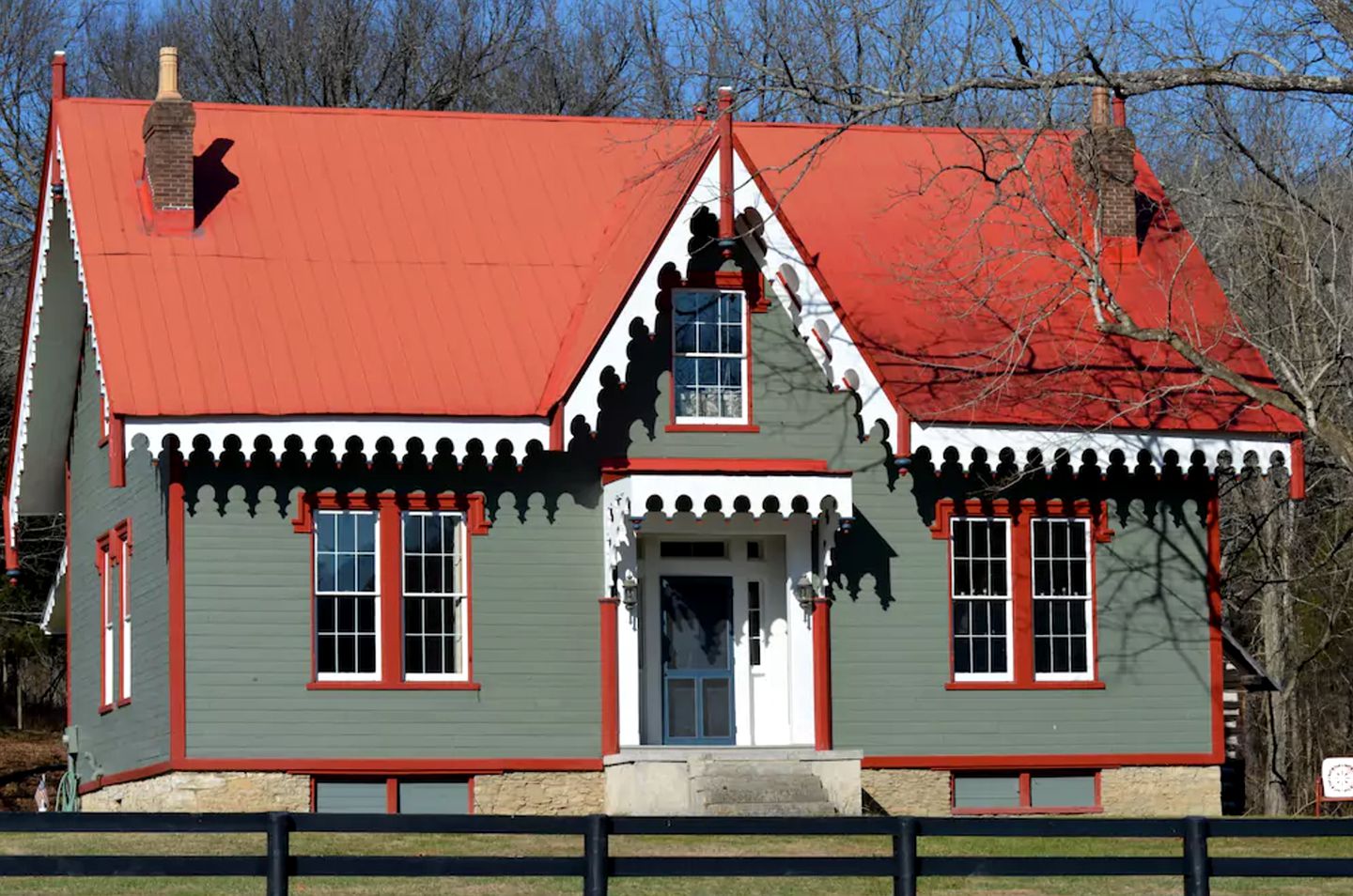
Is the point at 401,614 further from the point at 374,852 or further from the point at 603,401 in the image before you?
the point at 374,852

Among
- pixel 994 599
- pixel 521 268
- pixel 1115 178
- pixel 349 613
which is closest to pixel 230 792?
pixel 349 613

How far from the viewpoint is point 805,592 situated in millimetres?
26078

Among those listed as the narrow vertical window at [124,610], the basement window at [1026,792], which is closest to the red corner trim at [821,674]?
the basement window at [1026,792]

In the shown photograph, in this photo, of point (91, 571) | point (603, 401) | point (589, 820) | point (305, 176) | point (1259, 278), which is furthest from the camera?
point (1259, 278)

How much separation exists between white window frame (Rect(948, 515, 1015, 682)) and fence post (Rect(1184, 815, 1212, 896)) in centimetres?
1007

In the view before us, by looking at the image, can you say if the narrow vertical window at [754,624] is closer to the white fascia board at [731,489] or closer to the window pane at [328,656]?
the white fascia board at [731,489]

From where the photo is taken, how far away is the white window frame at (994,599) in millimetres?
26609

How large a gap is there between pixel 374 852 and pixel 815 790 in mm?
5658

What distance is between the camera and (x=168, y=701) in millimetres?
24906

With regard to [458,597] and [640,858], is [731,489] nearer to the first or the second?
[458,597]

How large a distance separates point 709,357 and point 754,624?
3018 millimetres

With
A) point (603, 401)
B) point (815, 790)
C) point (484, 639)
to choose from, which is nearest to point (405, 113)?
→ point (603, 401)

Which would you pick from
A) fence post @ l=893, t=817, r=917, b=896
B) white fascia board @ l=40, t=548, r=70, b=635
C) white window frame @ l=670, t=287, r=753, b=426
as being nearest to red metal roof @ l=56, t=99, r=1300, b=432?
white window frame @ l=670, t=287, r=753, b=426

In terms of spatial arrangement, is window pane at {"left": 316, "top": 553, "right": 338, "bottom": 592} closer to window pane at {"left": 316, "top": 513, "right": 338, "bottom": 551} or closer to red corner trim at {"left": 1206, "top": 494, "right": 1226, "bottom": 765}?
window pane at {"left": 316, "top": 513, "right": 338, "bottom": 551}
